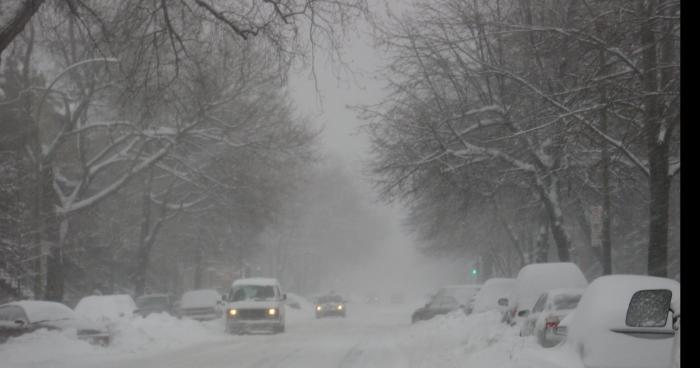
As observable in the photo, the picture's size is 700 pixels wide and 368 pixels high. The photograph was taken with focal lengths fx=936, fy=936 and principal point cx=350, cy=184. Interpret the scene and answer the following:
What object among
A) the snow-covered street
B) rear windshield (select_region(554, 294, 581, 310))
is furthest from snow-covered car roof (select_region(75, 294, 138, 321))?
rear windshield (select_region(554, 294, 581, 310))

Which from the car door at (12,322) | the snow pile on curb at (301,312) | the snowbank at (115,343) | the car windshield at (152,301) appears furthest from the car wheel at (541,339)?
the snow pile on curb at (301,312)

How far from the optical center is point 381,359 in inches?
789

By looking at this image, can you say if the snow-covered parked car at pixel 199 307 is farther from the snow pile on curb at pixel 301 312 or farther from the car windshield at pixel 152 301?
the snow pile on curb at pixel 301 312

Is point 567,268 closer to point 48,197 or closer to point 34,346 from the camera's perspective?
point 34,346

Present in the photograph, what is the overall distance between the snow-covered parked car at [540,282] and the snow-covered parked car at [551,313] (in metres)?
2.64

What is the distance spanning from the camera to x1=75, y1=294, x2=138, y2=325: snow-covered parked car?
90.4 feet

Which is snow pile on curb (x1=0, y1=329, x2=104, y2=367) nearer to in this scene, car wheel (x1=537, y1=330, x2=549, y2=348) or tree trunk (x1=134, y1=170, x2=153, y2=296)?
car wheel (x1=537, y1=330, x2=549, y2=348)

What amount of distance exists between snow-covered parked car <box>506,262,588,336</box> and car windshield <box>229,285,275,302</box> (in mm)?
13750

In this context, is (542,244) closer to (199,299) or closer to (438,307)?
(438,307)

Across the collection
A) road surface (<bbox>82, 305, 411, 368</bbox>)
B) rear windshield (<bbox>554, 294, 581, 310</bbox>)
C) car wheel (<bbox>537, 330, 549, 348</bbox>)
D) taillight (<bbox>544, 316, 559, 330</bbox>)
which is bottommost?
road surface (<bbox>82, 305, 411, 368</bbox>)

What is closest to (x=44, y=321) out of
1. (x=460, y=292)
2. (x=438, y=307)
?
(x=438, y=307)

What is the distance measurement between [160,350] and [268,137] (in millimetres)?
11967

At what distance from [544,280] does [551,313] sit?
19.4 feet

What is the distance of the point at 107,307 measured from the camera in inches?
1130
